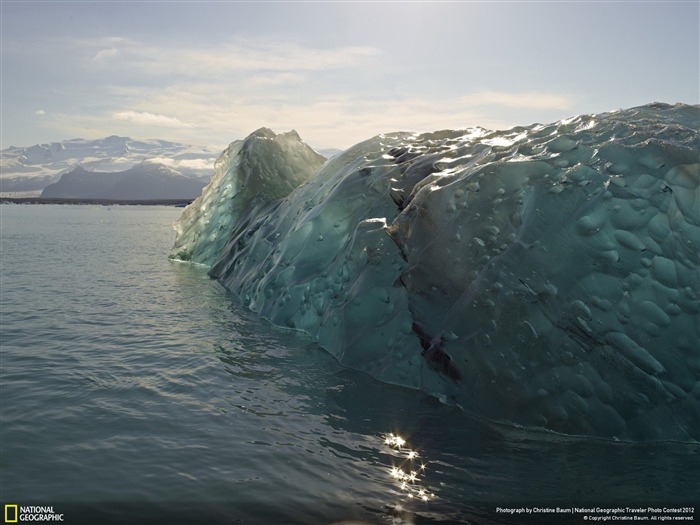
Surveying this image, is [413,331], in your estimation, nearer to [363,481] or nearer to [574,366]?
[574,366]

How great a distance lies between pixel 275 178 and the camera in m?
20.0

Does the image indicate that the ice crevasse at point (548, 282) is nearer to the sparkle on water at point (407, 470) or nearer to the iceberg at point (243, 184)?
the sparkle on water at point (407, 470)

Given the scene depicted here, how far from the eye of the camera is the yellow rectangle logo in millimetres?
4105

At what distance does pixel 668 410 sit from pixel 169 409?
19.1ft

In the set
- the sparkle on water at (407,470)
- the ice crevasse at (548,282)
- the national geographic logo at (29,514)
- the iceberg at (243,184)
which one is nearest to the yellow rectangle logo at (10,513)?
the national geographic logo at (29,514)

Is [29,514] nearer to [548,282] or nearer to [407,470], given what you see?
[407,470]

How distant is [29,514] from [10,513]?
0.15m

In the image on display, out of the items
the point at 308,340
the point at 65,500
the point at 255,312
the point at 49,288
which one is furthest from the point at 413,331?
the point at 49,288

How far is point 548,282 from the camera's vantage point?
21.8ft

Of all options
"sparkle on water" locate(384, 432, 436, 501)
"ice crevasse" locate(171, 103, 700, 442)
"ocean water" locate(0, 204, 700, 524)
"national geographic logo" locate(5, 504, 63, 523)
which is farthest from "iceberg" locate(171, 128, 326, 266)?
"national geographic logo" locate(5, 504, 63, 523)

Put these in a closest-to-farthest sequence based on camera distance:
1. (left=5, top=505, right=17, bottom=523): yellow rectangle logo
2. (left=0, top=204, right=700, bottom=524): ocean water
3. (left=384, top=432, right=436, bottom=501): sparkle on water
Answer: (left=5, top=505, right=17, bottom=523): yellow rectangle logo
(left=0, top=204, right=700, bottom=524): ocean water
(left=384, top=432, right=436, bottom=501): sparkle on water

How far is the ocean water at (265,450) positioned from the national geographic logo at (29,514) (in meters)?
0.10

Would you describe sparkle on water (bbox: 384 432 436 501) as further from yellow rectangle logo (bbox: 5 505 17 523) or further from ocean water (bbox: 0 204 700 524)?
yellow rectangle logo (bbox: 5 505 17 523)

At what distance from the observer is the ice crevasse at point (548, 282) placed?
609 centimetres
